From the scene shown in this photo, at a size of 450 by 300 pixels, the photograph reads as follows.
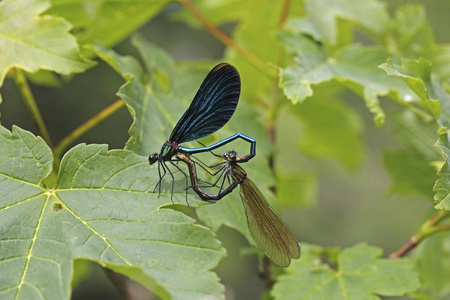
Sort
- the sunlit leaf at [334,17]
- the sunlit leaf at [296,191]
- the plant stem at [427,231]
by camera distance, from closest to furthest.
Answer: the plant stem at [427,231] < the sunlit leaf at [334,17] < the sunlit leaf at [296,191]

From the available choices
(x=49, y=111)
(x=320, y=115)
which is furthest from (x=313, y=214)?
(x=320, y=115)

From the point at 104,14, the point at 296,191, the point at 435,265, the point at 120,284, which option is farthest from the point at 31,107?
the point at 435,265

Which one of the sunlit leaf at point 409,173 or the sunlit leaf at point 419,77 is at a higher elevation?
the sunlit leaf at point 419,77

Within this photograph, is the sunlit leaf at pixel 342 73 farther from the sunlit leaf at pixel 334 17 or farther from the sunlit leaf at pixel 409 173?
the sunlit leaf at pixel 409 173

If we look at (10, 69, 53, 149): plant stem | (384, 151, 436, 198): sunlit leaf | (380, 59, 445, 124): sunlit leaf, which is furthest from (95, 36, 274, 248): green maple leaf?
(384, 151, 436, 198): sunlit leaf

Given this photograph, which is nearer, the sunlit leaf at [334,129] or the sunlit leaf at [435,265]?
the sunlit leaf at [435,265]

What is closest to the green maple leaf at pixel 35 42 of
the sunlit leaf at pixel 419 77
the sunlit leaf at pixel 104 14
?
the sunlit leaf at pixel 104 14
